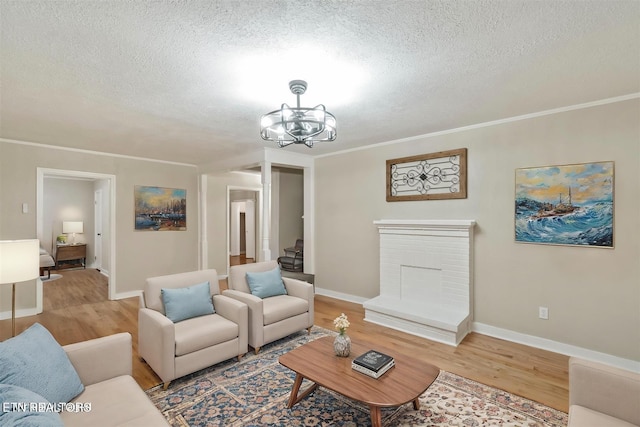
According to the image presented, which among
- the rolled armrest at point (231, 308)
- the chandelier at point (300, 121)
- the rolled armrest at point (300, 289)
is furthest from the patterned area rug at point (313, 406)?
the chandelier at point (300, 121)

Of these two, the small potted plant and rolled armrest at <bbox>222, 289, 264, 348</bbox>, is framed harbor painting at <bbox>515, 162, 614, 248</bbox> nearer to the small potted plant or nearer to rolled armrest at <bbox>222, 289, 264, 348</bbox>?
the small potted plant

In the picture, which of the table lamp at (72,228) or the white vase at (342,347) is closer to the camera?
the white vase at (342,347)

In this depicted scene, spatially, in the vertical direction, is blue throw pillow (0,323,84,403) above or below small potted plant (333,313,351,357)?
above

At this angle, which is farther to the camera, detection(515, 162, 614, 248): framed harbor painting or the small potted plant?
detection(515, 162, 614, 248): framed harbor painting

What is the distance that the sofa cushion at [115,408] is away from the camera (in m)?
1.49

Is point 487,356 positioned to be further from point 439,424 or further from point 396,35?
point 396,35

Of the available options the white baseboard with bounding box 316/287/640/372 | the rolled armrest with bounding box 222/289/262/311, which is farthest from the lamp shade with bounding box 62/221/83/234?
the white baseboard with bounding box 316/287/640/372

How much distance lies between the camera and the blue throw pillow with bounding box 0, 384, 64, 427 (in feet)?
3.32

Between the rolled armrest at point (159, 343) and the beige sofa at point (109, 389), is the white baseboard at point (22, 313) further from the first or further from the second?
the beige sofa at point (109, 389)

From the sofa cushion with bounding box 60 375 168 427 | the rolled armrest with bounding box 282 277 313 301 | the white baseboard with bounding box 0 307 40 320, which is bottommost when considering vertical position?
the white baseboard with bounding box 0 307 40 320

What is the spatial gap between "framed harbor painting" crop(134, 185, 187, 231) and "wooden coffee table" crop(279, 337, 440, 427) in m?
4.56

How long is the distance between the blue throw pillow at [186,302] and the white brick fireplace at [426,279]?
2.09 metres

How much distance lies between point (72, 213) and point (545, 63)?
1021 centimetres

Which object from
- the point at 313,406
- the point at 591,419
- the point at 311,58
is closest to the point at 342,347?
the point at 313,406
